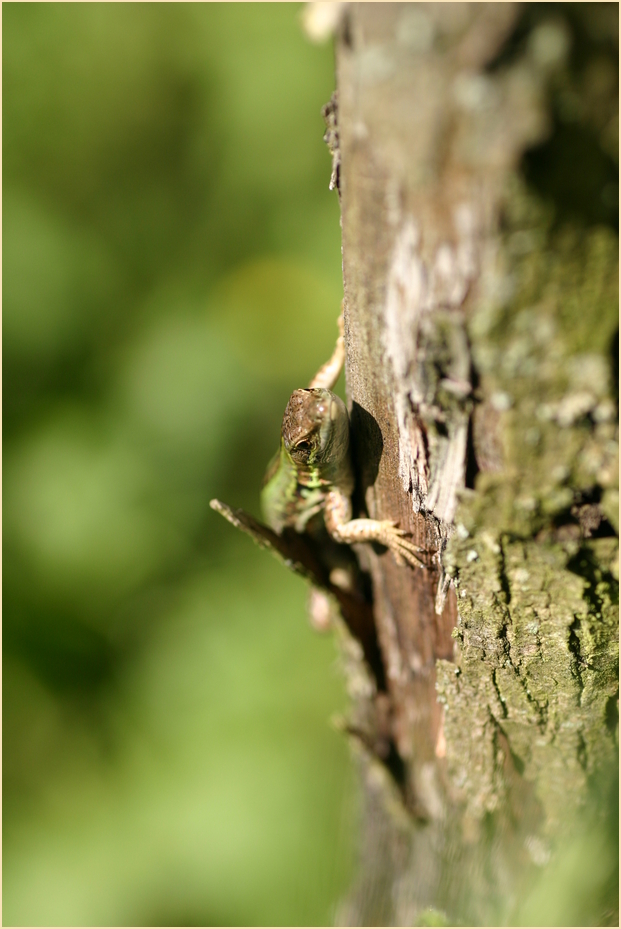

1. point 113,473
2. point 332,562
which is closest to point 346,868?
point 332,562

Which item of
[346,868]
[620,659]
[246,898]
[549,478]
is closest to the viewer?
[549,478]

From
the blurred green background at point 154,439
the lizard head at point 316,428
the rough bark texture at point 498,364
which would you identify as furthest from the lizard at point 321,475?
the blurred green background at point 154,439

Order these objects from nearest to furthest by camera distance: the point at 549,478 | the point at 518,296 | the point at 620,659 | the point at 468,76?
the point at 468,76, the point at 518,296, the point at 549,478, the point at 620,659

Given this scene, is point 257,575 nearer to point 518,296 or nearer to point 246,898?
point 246,898

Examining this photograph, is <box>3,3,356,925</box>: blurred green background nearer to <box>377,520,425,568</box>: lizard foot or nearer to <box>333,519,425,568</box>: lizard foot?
<box>333,519,425,568</box>: lizard foot

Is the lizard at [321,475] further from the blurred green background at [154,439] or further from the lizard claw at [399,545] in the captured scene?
the blurred green background at [154,439]

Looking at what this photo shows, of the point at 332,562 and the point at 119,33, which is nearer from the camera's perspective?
the point at 332,562
